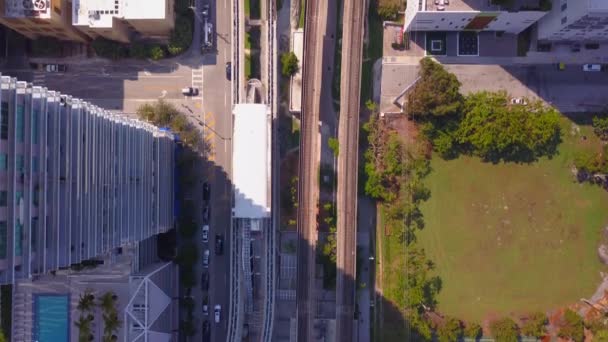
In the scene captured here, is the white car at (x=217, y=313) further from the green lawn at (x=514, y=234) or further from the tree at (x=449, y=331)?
the tree at (x=449, y=331)

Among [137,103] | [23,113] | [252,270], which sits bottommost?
[252,270]

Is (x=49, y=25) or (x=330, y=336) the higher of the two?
(x=49, y=25)

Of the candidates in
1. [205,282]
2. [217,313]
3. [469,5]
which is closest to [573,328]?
[469,5]

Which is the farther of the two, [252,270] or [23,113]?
[252,270]

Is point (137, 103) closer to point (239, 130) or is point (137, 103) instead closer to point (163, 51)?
point (163, 51)

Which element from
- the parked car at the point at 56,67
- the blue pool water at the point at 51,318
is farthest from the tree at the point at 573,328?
the parked car at the point at 56,67

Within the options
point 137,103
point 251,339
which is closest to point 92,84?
point 137,103
